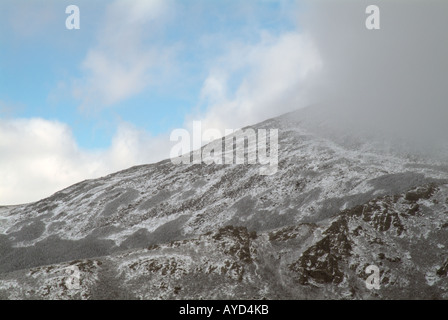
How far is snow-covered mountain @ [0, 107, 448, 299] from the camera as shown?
38.8 m

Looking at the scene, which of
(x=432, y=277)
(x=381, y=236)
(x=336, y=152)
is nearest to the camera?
(x=432, y=277)

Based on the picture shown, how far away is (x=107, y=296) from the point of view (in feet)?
Result: 124

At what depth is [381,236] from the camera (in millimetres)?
44156

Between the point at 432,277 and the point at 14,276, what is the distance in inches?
1975

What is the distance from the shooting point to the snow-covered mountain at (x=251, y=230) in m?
38.8

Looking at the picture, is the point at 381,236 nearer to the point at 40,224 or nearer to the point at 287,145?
the point at 287,145

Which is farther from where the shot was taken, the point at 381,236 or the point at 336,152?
the point at 336,152

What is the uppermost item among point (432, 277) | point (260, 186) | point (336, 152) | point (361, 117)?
point (361, 117)

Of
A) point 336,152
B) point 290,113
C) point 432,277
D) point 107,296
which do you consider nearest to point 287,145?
point 336,152

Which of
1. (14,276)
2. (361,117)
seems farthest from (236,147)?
(14,276)

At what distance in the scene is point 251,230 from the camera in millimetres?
58594

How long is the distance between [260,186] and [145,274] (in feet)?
131

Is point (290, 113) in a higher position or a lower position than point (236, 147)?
higher
